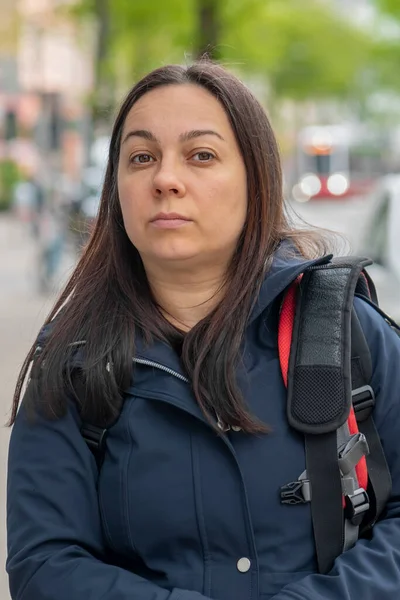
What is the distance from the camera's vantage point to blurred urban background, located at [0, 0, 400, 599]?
810 cm

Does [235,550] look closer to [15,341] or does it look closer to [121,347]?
[121,347]

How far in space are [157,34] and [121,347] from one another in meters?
25.0

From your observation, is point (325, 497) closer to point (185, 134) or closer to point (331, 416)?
point (331, 416)

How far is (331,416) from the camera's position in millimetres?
2037

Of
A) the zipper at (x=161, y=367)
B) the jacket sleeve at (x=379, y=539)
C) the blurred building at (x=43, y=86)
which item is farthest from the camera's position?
the blurred building at (x=43, y=86)

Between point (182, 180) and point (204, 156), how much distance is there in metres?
0.07

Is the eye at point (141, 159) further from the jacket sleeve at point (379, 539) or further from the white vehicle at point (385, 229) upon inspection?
the white vehicle at point (385, 229)

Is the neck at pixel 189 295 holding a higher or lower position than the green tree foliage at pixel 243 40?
lower

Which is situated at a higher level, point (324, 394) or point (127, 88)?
point (127, 88)

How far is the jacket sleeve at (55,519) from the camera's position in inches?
79.4

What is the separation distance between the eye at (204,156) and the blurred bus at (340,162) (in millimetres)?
45827

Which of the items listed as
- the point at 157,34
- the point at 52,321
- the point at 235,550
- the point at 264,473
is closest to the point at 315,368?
the point at 264,473

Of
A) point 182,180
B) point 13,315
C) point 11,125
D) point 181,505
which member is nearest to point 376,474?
point 181,505

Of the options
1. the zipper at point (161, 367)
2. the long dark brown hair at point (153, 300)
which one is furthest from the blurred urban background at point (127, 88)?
the zipper at point (161, 367)
